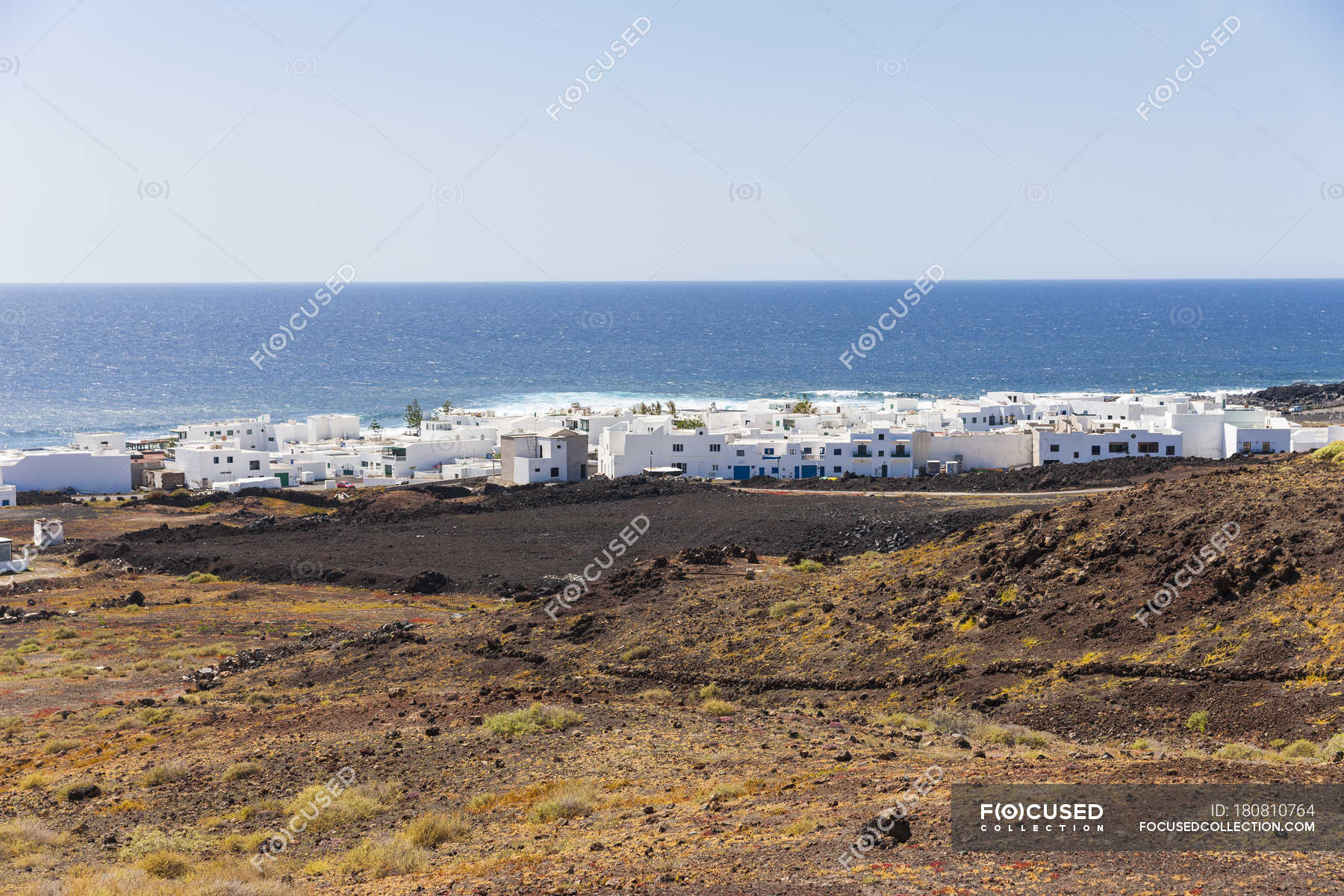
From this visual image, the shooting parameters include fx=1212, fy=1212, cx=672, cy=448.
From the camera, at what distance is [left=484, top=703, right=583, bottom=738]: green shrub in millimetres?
19406

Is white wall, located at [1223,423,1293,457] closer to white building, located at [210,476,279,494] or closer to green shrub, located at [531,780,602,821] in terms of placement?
white building, located at [210,476,279,494]

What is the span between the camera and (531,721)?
1978 centimetres

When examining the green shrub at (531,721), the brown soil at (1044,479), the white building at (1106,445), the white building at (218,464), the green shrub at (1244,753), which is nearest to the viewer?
the green shrub at (1244,753)

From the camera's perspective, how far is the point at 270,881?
1323cm

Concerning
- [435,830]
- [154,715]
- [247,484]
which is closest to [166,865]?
[435,830]

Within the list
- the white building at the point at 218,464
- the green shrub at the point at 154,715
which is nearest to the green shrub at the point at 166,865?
the green shrub at the point at 154,715

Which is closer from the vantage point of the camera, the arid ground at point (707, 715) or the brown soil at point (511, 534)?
the arid ground at point (707, 715)

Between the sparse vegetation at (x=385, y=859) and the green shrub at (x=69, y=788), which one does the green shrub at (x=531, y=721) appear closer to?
the sparse vegetation at (x=385, y=859)

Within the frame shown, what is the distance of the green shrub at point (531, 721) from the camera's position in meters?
19.4

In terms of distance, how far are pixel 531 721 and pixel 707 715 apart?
115 inches

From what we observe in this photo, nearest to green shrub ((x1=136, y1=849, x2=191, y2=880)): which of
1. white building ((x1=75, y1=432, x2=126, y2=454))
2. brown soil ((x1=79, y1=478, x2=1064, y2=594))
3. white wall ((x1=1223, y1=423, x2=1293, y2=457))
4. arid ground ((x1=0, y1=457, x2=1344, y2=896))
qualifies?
arid ground ((x1=0, y1=457, x2=1344, y2=896))

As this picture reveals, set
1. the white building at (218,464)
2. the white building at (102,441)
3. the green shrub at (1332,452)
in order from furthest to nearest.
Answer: the white building at (102,441)
the white building at (218,464)
the green shrub at (1332,452)

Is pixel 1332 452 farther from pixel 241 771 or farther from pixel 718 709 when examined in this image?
pixel 241 771

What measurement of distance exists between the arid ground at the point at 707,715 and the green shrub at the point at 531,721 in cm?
7
